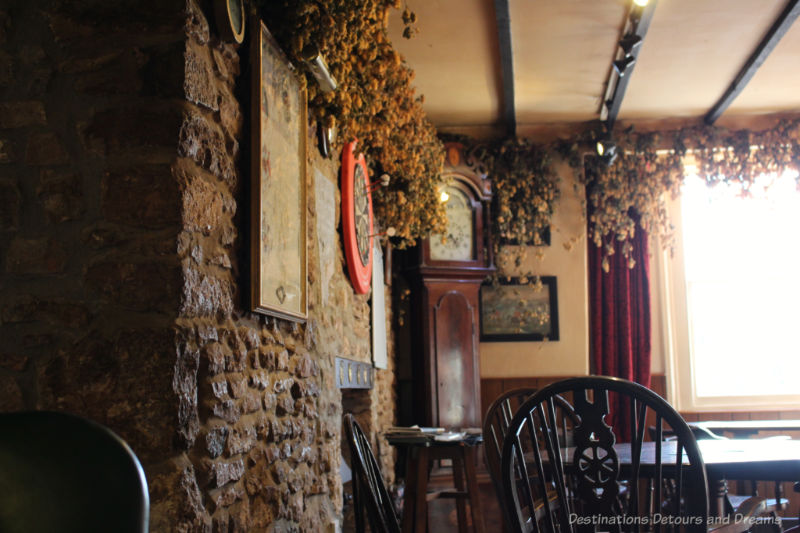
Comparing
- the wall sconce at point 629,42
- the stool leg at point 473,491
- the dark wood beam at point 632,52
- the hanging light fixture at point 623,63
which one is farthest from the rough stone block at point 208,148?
the hanging light fixture at point 623,63

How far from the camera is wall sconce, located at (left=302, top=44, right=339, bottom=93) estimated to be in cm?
272

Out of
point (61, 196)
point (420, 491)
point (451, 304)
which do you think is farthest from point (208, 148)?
point (451, 304)

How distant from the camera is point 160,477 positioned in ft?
5.86

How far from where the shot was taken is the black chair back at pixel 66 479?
3.34 ft

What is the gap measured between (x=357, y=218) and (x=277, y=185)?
1.66 metres

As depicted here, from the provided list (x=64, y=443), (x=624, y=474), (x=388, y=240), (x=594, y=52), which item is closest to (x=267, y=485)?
(x=624, y=474)

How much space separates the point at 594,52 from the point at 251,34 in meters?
3.23

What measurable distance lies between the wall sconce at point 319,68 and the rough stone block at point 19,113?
1.02 metres

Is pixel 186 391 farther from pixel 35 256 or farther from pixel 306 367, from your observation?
pixel 306 367

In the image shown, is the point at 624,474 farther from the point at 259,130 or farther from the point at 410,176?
the point at 410,176

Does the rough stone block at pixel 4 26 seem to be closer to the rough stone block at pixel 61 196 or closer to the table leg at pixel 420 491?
the rough stone block at pixel 61 196

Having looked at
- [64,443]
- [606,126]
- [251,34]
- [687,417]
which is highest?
[606,126]

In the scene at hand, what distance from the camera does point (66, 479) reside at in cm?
105

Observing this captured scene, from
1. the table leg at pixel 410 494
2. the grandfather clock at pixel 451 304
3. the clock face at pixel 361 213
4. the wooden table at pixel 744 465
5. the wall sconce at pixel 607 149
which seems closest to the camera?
the wooden table at pixel 744 465
